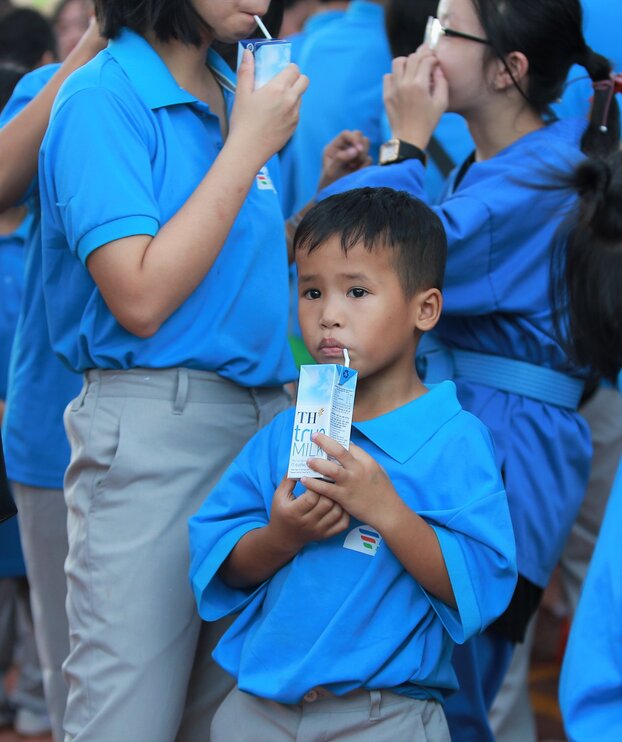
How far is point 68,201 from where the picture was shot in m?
2.12

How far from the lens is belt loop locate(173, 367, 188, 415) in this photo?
2.24 m

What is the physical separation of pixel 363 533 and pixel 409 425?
21 cm

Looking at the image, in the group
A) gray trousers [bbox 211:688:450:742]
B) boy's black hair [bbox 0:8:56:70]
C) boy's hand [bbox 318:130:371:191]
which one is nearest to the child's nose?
gray trousers [bbox 211:688:450:742]

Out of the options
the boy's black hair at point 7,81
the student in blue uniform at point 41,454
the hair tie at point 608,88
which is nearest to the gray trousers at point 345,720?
the student in blue uniform at point 41,454

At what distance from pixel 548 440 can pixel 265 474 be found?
803 millimetres

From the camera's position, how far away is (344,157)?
2809mm

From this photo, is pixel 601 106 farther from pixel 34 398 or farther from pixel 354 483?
pixel 34 398

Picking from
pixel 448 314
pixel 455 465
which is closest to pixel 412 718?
pixel 455 465

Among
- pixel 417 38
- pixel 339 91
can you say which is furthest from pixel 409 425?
pixel 339 91

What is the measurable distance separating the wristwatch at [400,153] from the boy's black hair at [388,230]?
48 cm

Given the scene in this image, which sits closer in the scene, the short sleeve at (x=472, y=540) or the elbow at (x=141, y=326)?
the short sleeve at (x=472, y=540)

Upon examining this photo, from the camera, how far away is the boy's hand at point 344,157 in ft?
9.23

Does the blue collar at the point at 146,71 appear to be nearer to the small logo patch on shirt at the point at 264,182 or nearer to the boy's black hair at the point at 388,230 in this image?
the small logo patch on shirt at the point at 264,182

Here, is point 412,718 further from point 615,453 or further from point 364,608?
point 615,453
